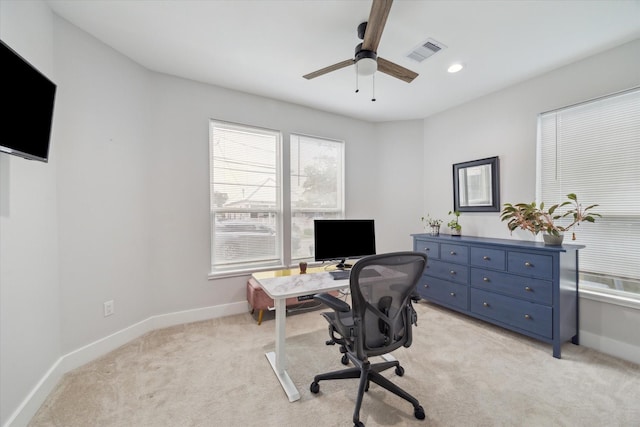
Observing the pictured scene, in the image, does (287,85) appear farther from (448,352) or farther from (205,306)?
(448,352)

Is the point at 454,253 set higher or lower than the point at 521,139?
lower

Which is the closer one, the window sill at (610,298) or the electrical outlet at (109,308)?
the window sill at (610,298)

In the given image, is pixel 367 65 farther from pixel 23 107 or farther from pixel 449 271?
pixel 449 271

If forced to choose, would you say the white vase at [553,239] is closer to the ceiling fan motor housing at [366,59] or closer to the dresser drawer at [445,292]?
the dresser drawer at [445,292]

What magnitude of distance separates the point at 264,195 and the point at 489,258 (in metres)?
2.76

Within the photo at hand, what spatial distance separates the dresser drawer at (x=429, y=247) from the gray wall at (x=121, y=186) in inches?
25.9

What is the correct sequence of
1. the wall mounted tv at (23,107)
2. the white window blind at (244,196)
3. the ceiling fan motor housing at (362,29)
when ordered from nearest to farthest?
1. the wall mounted tv at (23,107)
2. the ceiling fan motor housing at (362,29)
3. the white window blind at (244,196)

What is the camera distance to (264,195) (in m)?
3.28

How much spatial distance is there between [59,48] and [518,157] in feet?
15.0

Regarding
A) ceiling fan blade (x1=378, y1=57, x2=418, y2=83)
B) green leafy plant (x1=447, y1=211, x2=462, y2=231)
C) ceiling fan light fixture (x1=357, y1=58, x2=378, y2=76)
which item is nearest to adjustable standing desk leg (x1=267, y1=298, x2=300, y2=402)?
ceiling fan light fixture (x1=357, y1=58, x2=378, y2=76)

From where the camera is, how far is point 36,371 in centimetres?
164

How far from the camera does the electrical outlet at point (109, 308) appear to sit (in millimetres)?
2250

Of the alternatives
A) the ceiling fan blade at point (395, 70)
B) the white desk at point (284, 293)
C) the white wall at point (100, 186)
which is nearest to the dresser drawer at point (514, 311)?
the white desk at point (284, 293)

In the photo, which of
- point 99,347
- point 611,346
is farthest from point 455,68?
point 99,347
